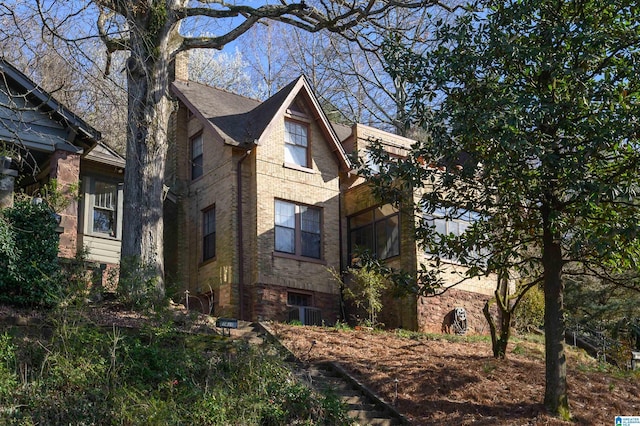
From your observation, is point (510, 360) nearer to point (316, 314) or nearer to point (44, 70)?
point (316, 314)

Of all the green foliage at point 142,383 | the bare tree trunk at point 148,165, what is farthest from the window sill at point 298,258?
the green foliage at point 142,383

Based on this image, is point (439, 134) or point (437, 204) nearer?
point (439, 134)

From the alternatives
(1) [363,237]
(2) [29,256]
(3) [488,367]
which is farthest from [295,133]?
(2) [29,256]

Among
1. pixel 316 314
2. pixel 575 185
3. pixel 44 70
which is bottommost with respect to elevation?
pixel 316 314

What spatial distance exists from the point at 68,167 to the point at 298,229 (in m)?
7.14

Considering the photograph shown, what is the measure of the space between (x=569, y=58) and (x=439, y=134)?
8.37ft

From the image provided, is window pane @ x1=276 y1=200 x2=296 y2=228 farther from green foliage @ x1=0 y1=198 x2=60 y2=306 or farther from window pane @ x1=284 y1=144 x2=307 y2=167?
green foliage @ x1=0 y1=198 x2=60 y2=306

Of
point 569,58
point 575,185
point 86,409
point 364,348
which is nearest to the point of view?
point 86,409

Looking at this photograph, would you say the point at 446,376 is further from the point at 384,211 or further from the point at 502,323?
the point at 384,211

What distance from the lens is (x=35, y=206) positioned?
53.9ft

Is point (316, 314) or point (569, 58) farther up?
point (569, 58)

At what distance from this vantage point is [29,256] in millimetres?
15914

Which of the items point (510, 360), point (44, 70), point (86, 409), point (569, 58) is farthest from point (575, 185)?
point (44, 70)

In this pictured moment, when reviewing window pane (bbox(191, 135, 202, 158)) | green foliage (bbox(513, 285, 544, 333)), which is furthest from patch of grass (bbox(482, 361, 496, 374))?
window pane (bbox(191, 135, 202, 158))
